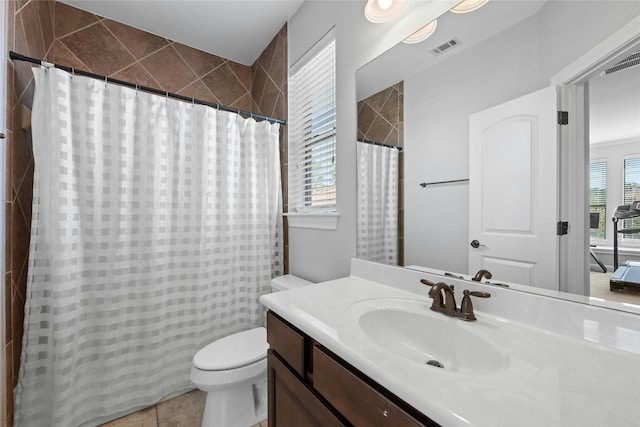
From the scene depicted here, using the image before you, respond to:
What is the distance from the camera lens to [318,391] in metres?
0.73

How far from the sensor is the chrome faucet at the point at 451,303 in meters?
0.79

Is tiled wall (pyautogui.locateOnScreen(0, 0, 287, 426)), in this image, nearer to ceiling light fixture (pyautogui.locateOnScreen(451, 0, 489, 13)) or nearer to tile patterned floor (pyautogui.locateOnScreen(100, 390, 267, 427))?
tile patterned floor (pyautogui.locateOnScreen(100, 390, 267, 427))

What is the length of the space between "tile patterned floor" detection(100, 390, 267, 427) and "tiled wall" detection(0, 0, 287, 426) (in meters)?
0.50

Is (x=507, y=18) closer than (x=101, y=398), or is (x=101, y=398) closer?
(x=507, y=18)

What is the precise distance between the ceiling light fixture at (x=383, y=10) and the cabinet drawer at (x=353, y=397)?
1395mm

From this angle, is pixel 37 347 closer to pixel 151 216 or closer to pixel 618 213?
pixel 151 216

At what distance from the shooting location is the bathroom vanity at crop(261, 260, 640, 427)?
0.43m

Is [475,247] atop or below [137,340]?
atop

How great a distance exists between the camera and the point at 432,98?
1.04m

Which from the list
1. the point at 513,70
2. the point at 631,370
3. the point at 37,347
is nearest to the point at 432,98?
the point at 513,70

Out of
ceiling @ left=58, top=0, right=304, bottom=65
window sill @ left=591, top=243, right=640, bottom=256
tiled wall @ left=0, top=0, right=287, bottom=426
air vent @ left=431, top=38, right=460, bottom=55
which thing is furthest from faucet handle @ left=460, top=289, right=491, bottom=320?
ceiling @ left=58, top=0, right=304, bottom=65

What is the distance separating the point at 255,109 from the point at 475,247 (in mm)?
2221

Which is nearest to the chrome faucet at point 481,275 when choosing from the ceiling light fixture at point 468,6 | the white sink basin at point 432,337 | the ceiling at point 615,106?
the white sink basin at point 432,337

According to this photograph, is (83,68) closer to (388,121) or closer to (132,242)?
(132,242)
